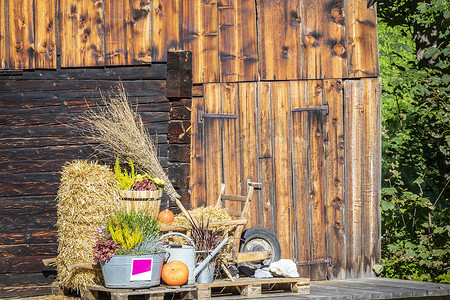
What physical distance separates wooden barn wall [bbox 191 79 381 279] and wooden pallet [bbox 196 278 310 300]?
106cm

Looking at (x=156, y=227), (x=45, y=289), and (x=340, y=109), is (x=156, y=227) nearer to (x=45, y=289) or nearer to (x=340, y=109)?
(x=45, y=289)

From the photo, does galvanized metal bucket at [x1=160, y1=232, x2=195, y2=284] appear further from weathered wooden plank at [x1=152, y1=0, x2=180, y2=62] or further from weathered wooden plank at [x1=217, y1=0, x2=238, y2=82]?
weathered wooden plank at [x1=152, y1=0, x2=180, y2=62]

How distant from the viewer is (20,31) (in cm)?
693

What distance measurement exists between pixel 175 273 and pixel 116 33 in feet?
10.6

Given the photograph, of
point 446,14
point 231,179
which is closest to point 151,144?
point 231,179

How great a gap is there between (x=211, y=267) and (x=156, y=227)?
72 cm

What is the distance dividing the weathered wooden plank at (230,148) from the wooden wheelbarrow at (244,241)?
33 centimetres

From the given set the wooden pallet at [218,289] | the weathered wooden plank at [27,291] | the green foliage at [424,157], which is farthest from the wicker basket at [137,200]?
the green foliage at [424,157]

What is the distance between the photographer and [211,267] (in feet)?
18.4

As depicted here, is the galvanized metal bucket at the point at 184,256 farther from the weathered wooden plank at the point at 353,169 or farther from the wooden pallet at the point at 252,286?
the weathered wooden plank at the point at 353,169

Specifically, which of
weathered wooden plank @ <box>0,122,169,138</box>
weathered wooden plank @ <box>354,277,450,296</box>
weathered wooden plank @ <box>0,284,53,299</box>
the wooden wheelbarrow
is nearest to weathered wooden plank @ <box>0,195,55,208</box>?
weathered wooden plank @ <box>0,122,169,138</box>

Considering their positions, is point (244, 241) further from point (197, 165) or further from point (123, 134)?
point (123, 134)

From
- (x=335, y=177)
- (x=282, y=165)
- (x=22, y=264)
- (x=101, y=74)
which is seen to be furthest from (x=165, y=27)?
(x=22, y=264)

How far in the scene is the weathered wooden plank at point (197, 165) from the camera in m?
6.87
